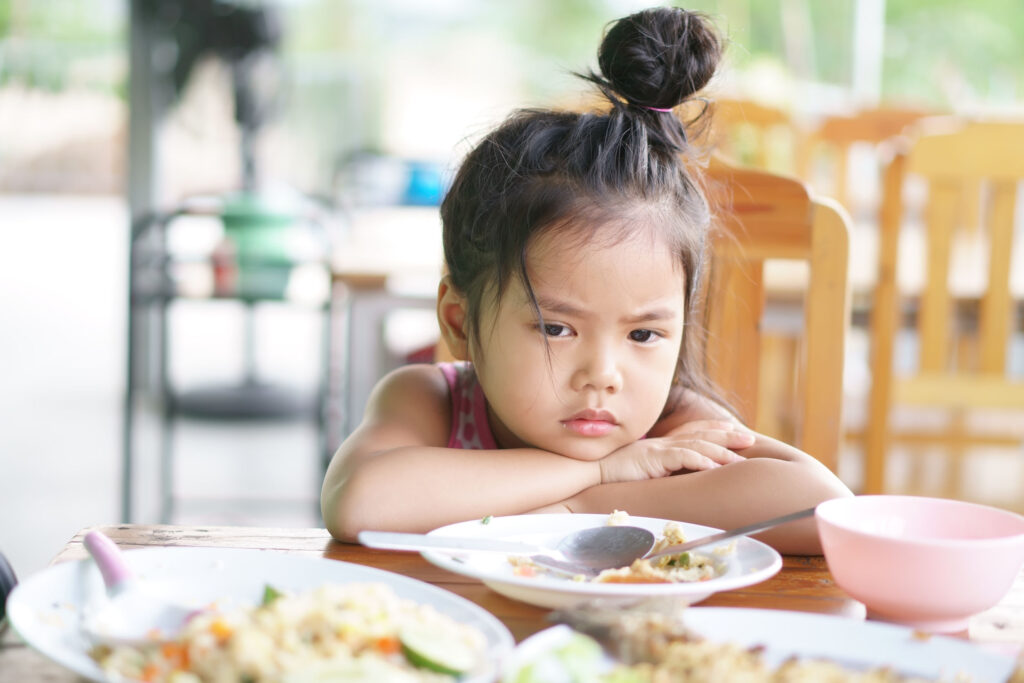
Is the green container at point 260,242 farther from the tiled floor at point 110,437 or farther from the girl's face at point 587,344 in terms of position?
the girl's face at point 587,344

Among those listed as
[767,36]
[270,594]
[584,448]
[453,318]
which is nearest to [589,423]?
[584,448]

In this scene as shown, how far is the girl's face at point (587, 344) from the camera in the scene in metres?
0.97

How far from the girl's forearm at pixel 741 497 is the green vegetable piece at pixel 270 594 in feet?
1.16

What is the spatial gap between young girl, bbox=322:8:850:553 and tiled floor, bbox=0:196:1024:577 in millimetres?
1789

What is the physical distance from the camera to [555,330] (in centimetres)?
99

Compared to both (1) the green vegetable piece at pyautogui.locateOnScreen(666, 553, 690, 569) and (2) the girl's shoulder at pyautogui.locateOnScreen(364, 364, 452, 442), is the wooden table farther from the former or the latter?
(2) the girl's shoulder at pyautogui.locateOnScreen(364, 364, 452, 442)

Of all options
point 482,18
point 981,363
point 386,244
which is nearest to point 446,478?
point 386,244

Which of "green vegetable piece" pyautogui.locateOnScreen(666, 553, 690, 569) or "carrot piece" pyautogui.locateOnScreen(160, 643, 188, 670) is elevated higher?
"carrot piece" pyautogui.locateOnScreen(160, 643, 188, 670)

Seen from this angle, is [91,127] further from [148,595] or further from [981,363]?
[148,595]

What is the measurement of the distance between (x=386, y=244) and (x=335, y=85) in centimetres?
425

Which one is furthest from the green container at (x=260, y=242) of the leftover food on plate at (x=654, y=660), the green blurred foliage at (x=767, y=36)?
the green blurred foliage at (x=767, y=36)

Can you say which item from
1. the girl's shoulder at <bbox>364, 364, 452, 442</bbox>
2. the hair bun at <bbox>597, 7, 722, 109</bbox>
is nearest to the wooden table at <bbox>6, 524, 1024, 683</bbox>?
the girl's shoulder at <bbox>364, 364, 452, 442</bbox>

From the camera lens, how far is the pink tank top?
118 centimetres

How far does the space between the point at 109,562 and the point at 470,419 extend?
0.59 m
